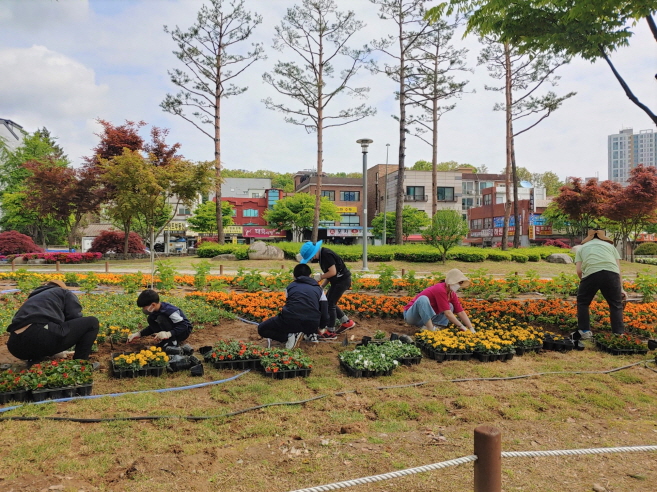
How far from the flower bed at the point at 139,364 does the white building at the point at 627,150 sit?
14616 centimetres

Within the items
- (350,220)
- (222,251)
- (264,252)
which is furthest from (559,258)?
(350,220)

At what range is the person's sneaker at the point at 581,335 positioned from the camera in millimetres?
6340

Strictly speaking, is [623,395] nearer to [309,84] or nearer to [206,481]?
[206,481]

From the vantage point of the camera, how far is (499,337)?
19.5 ft

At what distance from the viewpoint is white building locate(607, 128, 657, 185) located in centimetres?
12317

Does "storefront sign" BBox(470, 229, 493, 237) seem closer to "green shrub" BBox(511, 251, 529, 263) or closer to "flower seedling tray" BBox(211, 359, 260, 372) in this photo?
"green shrub" BBox(511, 251, 529, 263)

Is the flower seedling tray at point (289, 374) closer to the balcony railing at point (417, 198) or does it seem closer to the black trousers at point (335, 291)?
the black trousers at point (335, 291)

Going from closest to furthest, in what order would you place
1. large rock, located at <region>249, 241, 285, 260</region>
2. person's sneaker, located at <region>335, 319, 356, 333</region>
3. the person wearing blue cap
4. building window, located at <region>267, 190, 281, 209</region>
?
1. the person wearing blue cap
2. person's sneaker, located at <region>335, 319, 356, 333</region>
3. large rock, located at <region>249, 241, 285, 260</region>
4. building window, located at <region>267, 190, 281, 209</region>

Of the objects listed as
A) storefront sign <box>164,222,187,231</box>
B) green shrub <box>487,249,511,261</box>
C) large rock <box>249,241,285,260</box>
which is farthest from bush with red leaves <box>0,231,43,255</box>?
storefront sign <box>164,222,187,231</box>

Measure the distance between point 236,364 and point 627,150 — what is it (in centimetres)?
15740

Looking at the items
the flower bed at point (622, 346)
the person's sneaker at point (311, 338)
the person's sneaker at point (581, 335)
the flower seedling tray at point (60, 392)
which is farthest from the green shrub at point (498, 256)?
the flower seedling tray at point (60, 392)

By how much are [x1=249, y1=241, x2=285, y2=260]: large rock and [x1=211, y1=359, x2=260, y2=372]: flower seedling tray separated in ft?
61.0

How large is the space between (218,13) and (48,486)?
26518mm

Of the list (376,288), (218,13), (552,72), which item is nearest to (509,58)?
(552,72)
